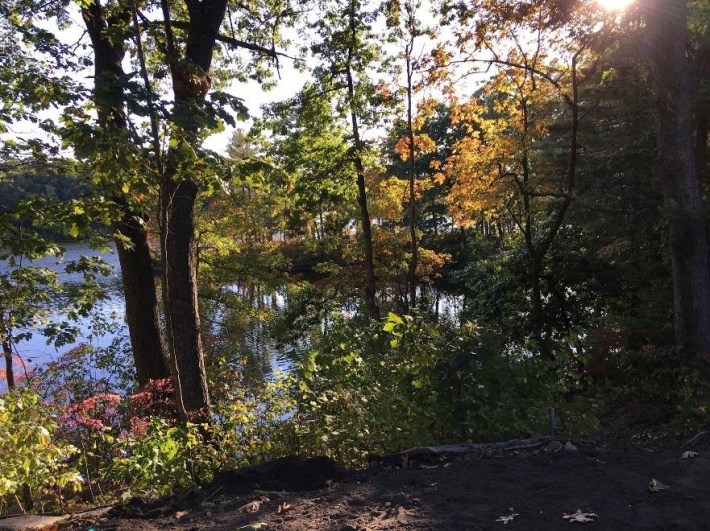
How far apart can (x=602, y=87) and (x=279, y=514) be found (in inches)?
372

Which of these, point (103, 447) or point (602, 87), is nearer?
point (103, 447)

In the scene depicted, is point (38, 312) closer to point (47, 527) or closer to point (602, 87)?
point (47, 527)

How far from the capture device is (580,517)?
8.85 ft

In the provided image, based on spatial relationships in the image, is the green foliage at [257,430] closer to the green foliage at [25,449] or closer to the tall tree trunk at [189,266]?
the tall tree trunk at [189,266]

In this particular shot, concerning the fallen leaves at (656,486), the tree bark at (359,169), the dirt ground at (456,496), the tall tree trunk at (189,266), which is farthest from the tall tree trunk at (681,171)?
the tree bark at (359,169)

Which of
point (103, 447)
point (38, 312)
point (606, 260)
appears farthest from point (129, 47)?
point (606, 260)

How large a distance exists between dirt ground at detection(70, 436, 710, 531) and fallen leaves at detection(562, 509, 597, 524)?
0.03 ft

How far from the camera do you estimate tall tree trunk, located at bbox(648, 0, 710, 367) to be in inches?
228

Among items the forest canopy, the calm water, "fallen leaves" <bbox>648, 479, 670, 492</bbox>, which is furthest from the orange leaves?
"fallen leaves" <bbox>648, 479, 670, 492</bbox>

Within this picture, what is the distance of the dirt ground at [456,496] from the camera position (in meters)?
2.75

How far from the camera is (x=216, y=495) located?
3.50 m

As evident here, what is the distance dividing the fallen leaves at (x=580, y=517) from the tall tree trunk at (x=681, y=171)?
4135 mm

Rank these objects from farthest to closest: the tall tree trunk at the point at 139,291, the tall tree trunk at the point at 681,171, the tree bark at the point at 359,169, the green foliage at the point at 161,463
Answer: the tree bark at the point at 359,169, the tall tree trunk at the point at 139,291, the tall tree trunk at the point at 681,171, the green foliage at the point at 161,463

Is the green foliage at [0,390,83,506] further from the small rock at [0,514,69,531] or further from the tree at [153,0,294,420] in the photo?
the tree at [153,0,294,420]
